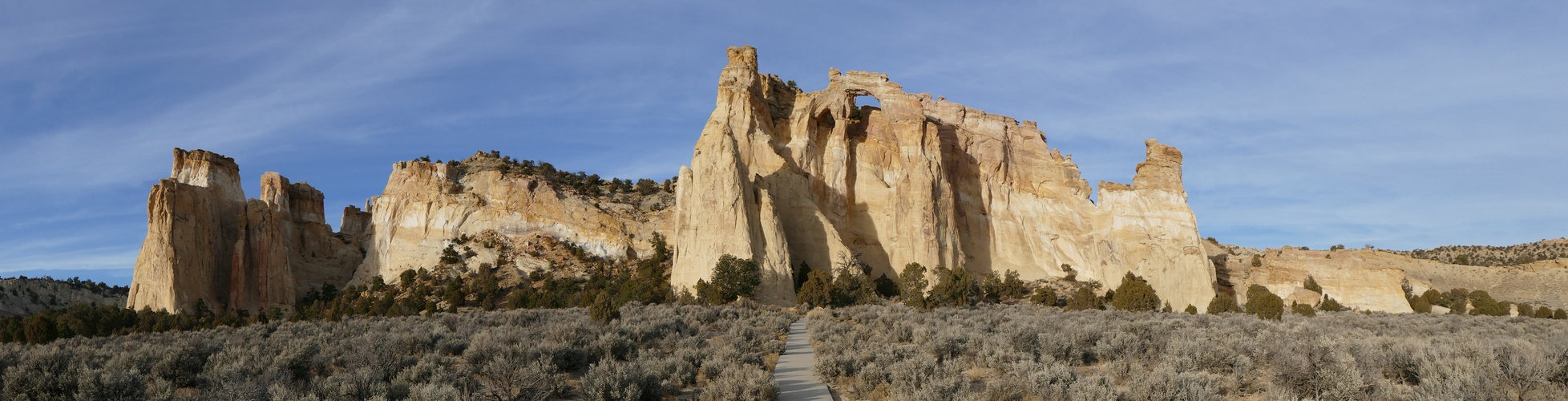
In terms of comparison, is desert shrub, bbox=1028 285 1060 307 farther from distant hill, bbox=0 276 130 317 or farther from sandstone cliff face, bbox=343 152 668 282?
distant hill, bbox=0 276 130 317

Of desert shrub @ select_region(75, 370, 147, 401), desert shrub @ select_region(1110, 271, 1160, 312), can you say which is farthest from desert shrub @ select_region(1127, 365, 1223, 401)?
desert shrub @ select_region(1110, 271, 1160, 312)

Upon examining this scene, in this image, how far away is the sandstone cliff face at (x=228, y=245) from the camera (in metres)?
47.3

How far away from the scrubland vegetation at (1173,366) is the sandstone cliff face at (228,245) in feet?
151

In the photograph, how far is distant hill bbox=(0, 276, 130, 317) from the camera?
179 feet

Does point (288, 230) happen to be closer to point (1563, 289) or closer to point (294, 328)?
point (294, 328)

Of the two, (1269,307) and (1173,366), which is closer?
(1173,366)

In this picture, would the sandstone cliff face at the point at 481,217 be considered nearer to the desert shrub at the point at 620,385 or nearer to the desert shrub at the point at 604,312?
the desert shrub at the point at 604,312

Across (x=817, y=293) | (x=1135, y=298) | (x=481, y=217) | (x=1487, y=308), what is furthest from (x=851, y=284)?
(x=1487, y=308)

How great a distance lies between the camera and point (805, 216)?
50.1 m

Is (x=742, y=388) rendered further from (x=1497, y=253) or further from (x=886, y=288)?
(x=1497, y=253)

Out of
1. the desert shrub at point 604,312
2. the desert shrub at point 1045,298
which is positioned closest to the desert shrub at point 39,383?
the desert shrub at point 604,312

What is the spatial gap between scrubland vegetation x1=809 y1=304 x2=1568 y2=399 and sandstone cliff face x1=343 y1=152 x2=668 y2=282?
38.9m

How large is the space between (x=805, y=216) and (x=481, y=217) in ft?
76.2

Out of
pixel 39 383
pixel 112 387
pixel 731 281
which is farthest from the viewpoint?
pixel 731 281
